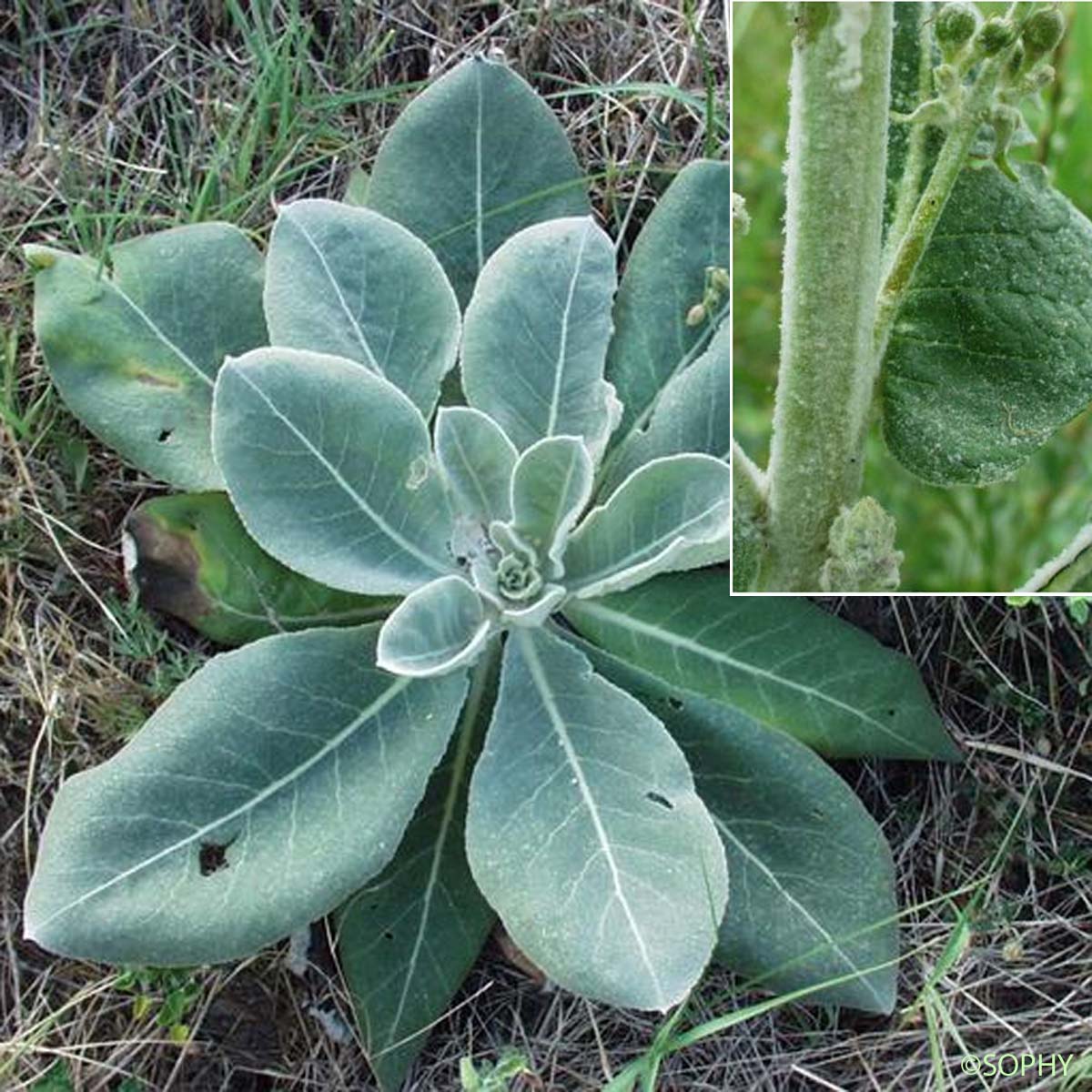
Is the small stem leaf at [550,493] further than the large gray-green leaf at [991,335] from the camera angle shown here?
Yes

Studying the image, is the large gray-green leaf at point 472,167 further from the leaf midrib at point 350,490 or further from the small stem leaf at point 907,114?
the small stem leaf at point 907,114

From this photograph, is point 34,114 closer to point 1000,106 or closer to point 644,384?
point 644,384

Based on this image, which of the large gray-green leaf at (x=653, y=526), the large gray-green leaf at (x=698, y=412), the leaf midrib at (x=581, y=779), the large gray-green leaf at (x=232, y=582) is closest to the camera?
the leaf midrib at (x=581, y=779)

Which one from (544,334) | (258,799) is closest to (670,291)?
(544,334)

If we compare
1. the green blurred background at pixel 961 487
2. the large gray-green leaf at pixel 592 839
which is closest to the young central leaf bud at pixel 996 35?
the green blurred background at pixel 961 487

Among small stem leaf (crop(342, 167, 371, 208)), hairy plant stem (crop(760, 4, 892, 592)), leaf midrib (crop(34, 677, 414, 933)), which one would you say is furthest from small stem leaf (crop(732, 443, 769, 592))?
small stem leaf (crop(342, 167, 371, 208))

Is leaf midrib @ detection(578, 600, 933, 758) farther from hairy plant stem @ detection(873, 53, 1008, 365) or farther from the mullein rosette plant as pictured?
hairy plant stem @ detection(873, 53, 1008, 365)
